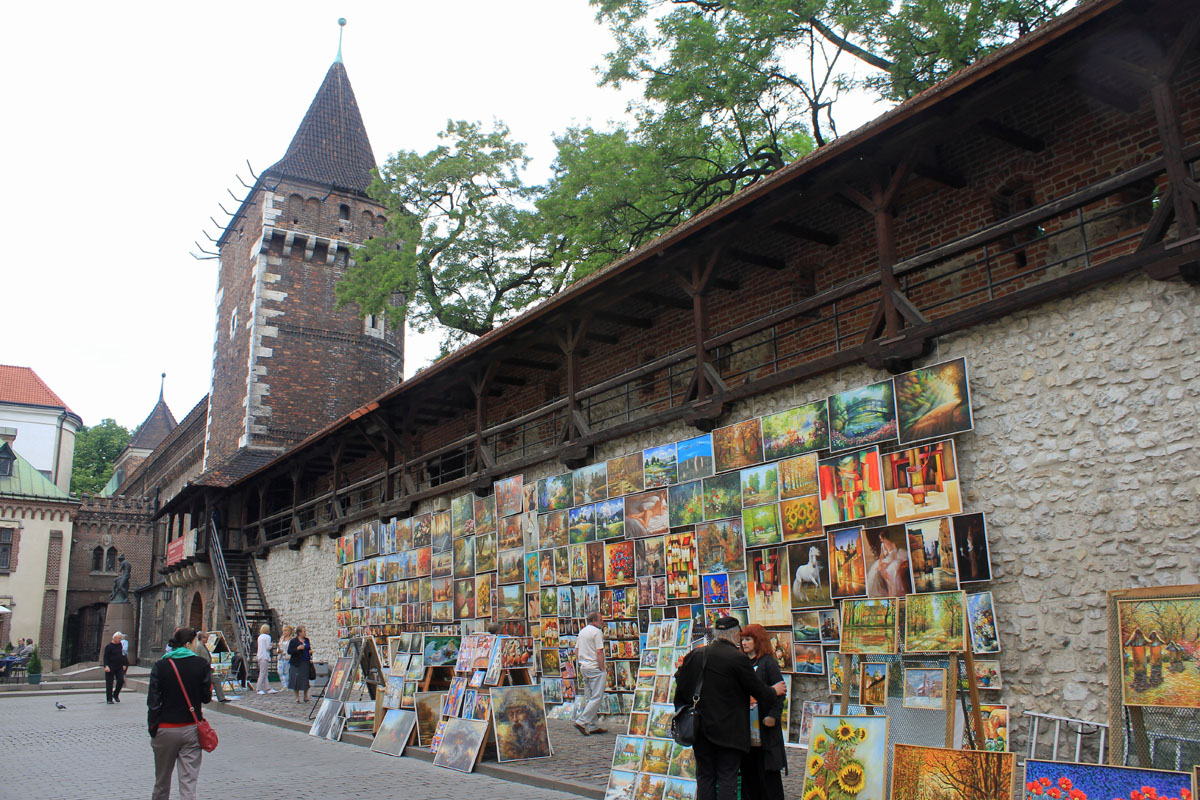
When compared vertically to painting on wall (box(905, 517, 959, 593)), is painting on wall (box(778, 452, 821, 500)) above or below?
above

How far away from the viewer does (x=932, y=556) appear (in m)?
8.06

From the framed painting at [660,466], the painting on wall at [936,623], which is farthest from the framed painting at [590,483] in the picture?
the painting on wall at [936,623]

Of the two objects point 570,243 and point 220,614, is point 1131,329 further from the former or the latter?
point 220,614

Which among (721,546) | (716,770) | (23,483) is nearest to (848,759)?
(716,770)

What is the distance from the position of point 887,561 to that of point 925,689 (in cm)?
230

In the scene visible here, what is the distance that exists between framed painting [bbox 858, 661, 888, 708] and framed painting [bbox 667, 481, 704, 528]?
3076 mm

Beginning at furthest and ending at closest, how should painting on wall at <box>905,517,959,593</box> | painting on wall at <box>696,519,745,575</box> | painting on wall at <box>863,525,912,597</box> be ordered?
painting on wall at <box>696,519,745,575</box>
painting on wall at <box>863,525,912,597</box>
painting on wall at <box>905,517,959,593</box>

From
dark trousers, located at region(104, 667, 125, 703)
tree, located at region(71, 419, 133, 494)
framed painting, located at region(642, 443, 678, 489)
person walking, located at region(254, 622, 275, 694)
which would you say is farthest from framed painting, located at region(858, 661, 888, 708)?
tree, located at region(71, 419, 133, 494)

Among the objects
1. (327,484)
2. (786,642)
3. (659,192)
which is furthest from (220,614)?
(786,642)

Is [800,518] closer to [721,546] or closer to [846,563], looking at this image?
[846,563]

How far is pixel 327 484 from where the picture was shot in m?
24.0

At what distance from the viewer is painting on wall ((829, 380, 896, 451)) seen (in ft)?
28.5

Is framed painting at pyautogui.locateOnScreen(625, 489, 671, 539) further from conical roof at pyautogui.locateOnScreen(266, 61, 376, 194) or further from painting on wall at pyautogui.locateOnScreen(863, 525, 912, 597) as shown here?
conical roof at pyautogui.locateOnScreen(266, 61, 376, 194)

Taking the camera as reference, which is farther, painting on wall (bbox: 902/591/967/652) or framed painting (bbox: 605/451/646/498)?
framed painting (bbox: 605/451/646/498)
